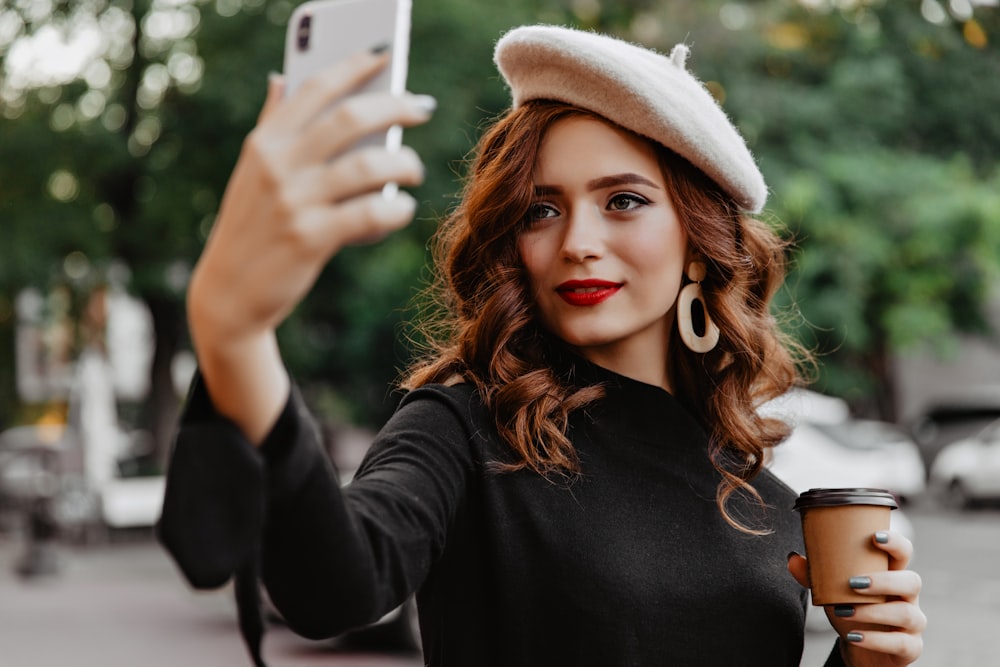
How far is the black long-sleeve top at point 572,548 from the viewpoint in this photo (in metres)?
1.43

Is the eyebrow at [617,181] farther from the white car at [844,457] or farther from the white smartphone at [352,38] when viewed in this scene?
the white car at [844,457]

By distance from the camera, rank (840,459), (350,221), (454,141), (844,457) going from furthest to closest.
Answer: (844,457)
(454,141)
(840,459)
(350,221)

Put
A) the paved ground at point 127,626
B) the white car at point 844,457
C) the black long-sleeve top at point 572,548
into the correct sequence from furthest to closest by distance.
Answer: the white car at point 844,457 → the paved ground at point 127,626 → the black long-sleeve top at point 572,548

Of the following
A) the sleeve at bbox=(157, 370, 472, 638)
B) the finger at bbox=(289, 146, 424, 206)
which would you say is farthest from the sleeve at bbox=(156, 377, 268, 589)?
the finger at bbox=(289, 146, 424, 206)

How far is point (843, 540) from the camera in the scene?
175cm

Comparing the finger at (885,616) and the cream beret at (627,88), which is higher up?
the cream beret at (627,88)

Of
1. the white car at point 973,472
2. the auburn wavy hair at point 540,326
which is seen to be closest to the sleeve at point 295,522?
the auburn wavy hair at point 540,326

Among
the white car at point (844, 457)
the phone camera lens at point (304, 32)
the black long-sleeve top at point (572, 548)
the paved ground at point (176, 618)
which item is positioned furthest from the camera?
the white car at point (844, 457)

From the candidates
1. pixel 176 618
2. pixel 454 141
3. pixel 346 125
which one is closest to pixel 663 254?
pixel 346 125

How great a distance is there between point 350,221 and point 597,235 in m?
0.91

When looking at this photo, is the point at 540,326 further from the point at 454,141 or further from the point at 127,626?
the point at 454,141

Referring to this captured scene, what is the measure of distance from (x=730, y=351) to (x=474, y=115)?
13486mm

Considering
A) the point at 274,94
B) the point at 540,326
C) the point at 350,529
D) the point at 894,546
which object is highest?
the point at 274,94

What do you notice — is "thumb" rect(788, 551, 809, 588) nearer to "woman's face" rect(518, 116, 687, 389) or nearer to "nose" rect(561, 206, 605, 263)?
"woman's face" rect(518, 116, 687, 389)
